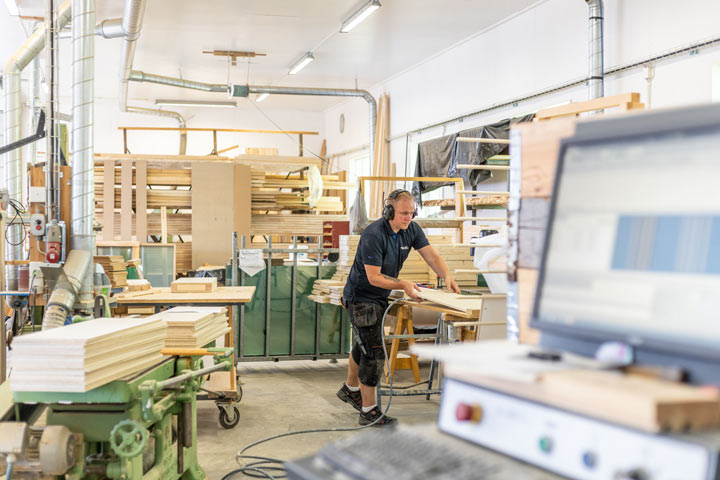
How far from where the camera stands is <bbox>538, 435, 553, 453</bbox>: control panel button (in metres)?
1.16

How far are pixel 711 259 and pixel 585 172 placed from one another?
1.03 feet

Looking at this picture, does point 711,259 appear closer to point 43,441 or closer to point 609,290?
point 609,290

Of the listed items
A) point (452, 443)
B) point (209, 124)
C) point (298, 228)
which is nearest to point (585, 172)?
point (452, 443)

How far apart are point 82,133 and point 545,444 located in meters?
5.24

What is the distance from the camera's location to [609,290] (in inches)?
47.3

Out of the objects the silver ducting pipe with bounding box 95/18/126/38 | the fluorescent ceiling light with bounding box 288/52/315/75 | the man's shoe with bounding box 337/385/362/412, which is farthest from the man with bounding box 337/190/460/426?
the fluorescent ceiling light with bounding box 288/52/315/75

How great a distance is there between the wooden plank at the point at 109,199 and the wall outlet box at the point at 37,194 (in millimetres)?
5314

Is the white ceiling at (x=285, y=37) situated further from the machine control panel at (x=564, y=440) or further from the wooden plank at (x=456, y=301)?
the machine control panel at (x=564, y=440)

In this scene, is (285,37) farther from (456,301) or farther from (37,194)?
(456,301)

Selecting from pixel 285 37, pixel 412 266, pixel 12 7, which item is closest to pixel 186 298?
pixel 412 266

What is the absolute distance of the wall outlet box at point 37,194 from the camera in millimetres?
5512

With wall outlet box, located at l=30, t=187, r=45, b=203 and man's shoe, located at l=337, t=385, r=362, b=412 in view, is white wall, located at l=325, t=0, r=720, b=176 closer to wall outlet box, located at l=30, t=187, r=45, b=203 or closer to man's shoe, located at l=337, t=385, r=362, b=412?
man's shoe, located at l=337, t=385, r=362, b=412

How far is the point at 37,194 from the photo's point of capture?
553 centimetres

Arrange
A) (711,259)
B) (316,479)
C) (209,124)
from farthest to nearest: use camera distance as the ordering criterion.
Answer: (209,124) → (316,479) → (711,259)
